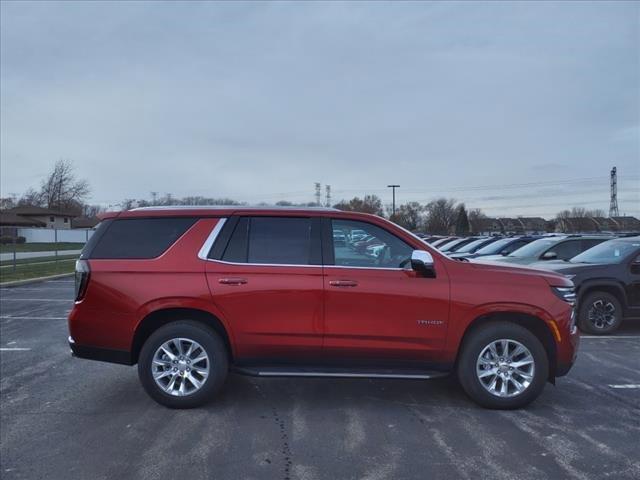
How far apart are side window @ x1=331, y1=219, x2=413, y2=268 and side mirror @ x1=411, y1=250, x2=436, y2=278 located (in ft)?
0.63

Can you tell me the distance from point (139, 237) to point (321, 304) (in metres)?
1.91

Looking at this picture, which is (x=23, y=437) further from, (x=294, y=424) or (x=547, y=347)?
(x=547, y=347)

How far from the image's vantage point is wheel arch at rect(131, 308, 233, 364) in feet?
16.6

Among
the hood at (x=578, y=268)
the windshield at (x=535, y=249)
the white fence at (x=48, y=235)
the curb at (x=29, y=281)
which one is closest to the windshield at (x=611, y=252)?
the hood at (x=578, y=268)

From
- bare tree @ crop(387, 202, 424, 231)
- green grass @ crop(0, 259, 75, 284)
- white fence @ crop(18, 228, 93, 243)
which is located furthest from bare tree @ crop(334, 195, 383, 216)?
green grass @ crop(0, 259, 75, 284)

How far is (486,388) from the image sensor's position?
4.96 metres

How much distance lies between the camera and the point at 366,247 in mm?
5234

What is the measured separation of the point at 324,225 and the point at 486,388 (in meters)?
2.18

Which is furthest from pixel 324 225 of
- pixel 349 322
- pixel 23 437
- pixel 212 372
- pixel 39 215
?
pixel 39 215

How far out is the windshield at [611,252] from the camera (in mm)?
9055

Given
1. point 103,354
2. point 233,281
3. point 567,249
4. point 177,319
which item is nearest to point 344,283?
point 233,281

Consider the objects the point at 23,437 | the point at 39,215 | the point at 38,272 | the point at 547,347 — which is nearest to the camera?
the point at 23,437

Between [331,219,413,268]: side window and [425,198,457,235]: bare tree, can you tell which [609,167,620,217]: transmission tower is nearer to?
[425,198,457,235]: bare tree

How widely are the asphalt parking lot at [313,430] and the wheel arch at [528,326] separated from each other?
0.51m
